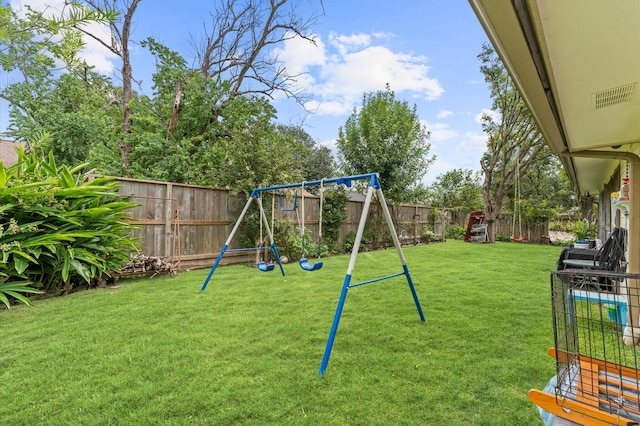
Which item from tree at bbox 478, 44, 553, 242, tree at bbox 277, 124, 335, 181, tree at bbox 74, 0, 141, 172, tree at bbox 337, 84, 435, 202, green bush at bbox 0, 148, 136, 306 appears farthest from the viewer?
tree at bbox 277, 124, 335, 181

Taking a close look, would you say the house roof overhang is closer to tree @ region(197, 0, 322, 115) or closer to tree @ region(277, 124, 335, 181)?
tree @ region(197, 0, 322, 115)

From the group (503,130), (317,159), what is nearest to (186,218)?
(503,130)

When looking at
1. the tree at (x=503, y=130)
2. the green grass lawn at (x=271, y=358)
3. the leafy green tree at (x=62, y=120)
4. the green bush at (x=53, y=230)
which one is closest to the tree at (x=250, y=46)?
the leafy green tree at (x=62, y=120)

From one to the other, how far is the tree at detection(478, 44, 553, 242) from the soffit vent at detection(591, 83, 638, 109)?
36.3 feet

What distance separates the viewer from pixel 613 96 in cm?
182

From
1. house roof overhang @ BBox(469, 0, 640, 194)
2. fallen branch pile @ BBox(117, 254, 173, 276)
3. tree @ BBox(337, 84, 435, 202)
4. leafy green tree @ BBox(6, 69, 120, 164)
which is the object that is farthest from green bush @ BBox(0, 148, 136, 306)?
tree @ BBox(337, 84, 435, 202)

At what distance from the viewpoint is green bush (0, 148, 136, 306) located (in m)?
3.68

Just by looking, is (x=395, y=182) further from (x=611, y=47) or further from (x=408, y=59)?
(x=611, y=47)

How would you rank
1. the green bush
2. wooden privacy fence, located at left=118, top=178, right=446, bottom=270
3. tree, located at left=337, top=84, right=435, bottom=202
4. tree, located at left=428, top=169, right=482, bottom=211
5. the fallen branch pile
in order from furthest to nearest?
tree, located at left=428, top=169, right=482, bottom=211, tree, located at left=337, top=84, right=435, bottom=202, wooden privacy fence, located at left=118, top=178, right=446, bottom=270, the fallen branch pile, the green bush

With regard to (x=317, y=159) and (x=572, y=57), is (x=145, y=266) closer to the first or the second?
(x=572, y=57)

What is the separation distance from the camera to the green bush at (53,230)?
3684 millimetres

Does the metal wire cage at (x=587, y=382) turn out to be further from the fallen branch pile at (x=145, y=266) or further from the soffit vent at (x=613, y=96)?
the fallen branch pile at (x=145, y=266)

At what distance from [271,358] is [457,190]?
1682cm

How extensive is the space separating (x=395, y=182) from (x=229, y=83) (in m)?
6.53
